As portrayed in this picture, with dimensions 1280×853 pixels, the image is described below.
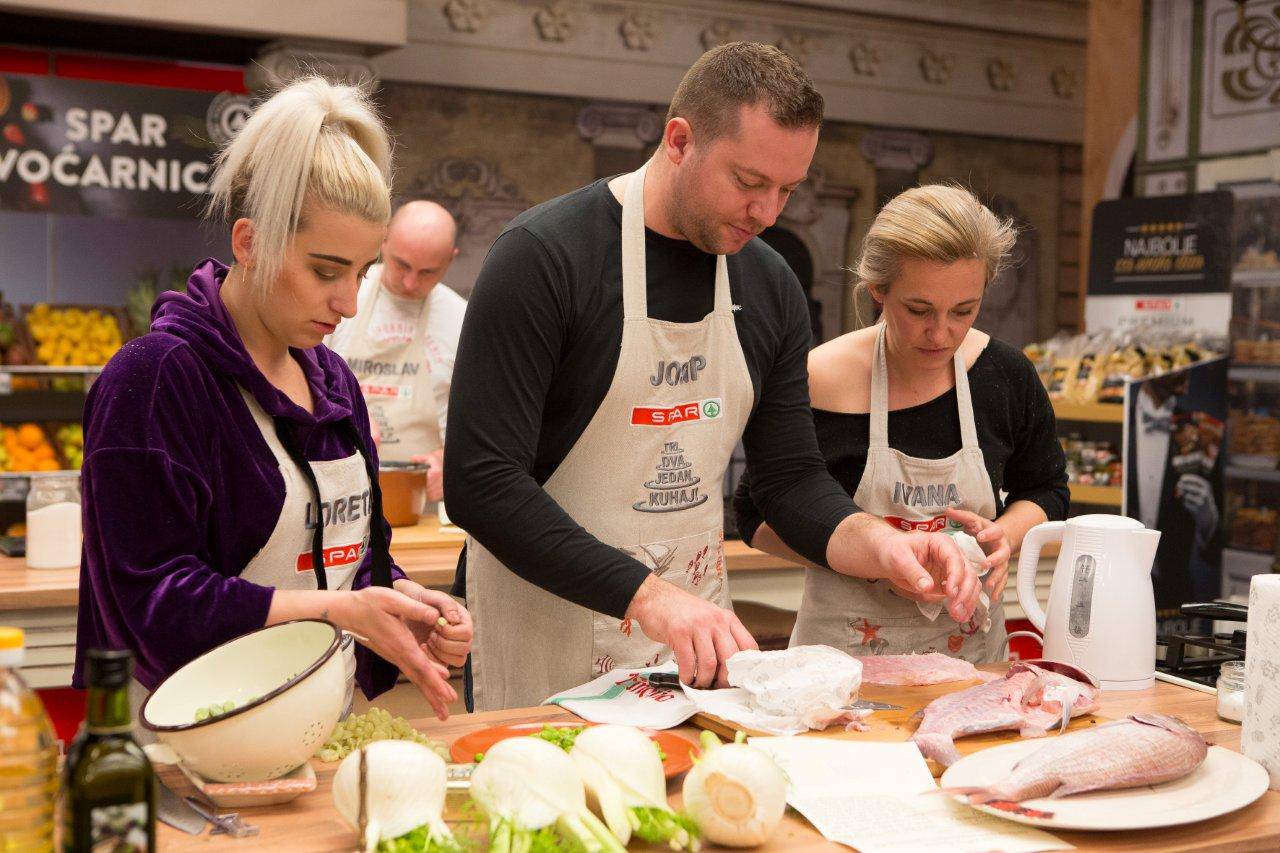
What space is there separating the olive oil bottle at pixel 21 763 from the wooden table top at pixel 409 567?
213cm

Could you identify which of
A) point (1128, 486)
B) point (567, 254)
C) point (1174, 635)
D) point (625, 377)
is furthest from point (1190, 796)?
point (1128, 486)

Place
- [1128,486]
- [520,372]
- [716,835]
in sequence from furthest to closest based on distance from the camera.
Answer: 1. [1128,486]
2. [520,372]
3. [716,835]

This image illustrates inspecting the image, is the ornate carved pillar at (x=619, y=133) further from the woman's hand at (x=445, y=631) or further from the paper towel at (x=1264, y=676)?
the paper towel at (x=1264, y=676)

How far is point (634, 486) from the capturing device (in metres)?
2.14

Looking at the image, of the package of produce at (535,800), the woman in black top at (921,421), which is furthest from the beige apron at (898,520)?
the package of produce at (535,800)

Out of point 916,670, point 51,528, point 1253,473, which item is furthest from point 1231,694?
point 1253,473

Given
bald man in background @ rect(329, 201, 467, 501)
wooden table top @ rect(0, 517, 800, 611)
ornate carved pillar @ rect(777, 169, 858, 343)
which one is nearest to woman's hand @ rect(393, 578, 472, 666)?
wooden table top @ rect(0, 517, 800, 611)

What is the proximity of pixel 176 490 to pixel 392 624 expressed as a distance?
12.8 inches

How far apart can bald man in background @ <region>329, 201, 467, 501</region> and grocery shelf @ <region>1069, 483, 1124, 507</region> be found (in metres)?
2.36

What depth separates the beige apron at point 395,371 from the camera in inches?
193

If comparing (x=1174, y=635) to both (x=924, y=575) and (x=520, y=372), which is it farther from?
(x=520, y=372)

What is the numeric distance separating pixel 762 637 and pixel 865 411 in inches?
66.7

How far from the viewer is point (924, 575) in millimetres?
2080

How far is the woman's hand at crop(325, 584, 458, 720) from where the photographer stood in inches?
61.8
